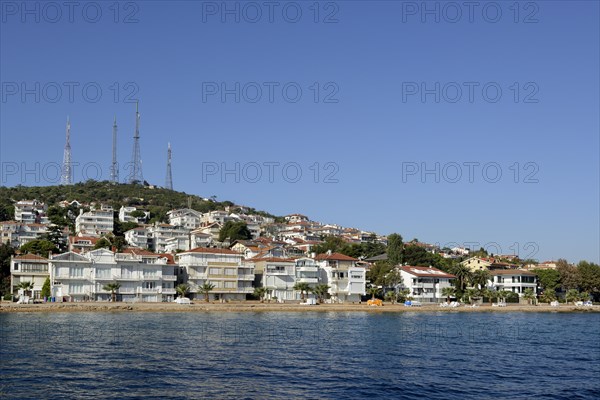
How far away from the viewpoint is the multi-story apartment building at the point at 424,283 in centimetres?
10875

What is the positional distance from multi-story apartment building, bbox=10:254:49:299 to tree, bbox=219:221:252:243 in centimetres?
5860

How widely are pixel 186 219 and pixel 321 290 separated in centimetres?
8627

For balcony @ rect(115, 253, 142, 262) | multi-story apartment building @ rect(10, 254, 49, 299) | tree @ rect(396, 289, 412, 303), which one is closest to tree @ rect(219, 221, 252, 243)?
tree @ rect(396, 289, 412, 303)

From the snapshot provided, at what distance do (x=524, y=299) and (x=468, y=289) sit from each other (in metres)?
13.7

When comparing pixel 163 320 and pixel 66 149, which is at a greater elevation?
pixel 66 149

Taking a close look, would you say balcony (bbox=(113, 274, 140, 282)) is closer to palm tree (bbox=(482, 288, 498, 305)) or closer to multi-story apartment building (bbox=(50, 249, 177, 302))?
multi-story apartment building (bbox=(50, 249, 177, 302))

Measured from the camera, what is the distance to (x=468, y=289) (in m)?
112

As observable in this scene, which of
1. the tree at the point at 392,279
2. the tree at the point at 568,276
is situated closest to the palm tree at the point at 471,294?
the tree at the point at 392,279

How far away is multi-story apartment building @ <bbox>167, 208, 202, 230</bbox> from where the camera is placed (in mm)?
176250

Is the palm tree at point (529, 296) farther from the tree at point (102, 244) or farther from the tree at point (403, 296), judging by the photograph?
the tree at point (102, 244)

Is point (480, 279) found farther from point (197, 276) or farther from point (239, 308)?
point (197, 276)

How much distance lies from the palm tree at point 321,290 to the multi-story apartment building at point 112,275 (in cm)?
2208

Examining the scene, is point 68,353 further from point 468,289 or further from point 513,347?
point 468,289

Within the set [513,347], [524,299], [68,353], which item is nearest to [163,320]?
[68,353]
